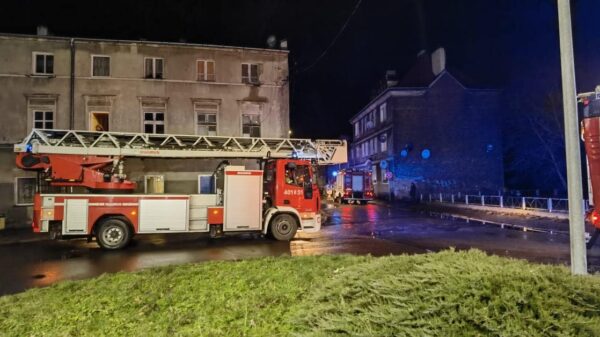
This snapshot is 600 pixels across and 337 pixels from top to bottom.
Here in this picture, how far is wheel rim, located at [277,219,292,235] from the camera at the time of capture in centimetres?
1386

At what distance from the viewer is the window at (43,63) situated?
20781 mm

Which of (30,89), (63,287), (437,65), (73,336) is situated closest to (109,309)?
(73,336)

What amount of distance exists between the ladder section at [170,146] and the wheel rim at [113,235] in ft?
8.57

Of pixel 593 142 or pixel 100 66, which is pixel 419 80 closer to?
pixel 100 66

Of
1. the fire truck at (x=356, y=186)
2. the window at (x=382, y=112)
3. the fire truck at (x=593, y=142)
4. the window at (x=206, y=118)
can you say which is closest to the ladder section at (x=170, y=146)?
the window at (x=206, y=118)

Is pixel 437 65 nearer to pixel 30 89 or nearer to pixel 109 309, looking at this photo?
pixel 30 89

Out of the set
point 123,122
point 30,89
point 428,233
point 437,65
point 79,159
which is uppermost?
point 437,65

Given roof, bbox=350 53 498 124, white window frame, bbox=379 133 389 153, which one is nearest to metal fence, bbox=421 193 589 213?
white window frame, bbox=379 133 389 153

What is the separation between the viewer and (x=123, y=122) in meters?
21.5

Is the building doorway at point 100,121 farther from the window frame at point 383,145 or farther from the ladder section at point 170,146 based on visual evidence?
the window frame at point 383,145

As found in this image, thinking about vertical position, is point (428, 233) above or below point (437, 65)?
below

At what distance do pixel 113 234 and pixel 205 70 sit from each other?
13.1 m

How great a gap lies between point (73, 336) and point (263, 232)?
10.1 m

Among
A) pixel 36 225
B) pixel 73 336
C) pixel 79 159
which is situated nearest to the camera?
pixel 73 336
